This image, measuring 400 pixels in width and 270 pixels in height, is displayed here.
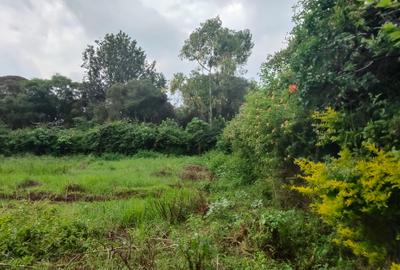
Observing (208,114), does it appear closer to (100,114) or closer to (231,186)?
(100,114)

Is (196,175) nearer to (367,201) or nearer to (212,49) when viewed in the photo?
(367,201)

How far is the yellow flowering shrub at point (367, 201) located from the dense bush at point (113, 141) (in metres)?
16.5

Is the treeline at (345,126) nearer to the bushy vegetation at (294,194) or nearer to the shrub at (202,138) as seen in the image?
the bushy vegetation at (294,194)

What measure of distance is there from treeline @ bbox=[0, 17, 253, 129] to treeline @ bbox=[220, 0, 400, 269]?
19540mm

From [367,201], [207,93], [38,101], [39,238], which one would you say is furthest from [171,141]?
[367,201]

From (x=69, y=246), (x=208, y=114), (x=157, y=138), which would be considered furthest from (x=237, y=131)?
(x=208, y=114)

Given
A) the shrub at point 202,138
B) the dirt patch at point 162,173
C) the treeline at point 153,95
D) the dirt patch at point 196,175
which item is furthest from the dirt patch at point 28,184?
the treeline at point 153,95

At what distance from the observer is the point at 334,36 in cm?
416

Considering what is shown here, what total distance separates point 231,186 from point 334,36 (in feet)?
15.2

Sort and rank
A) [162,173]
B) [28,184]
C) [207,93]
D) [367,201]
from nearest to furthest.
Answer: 1. [367,201]
2. [28,184]
3. [162,173]
4. [207,93]

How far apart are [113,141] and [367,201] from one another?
18067 mm

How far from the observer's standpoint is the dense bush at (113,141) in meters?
19.6

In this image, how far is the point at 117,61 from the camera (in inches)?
1471

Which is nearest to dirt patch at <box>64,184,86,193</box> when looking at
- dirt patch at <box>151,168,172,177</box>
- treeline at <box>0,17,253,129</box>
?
dirt patch at <box>151,168,172,177</box>
